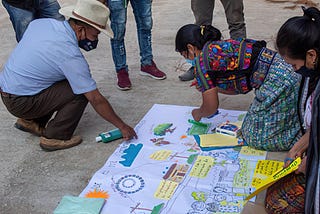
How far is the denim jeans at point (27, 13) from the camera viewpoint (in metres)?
3.02

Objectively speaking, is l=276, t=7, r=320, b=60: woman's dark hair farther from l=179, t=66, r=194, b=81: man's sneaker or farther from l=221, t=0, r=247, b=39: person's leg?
l=179, t=66, r=194, b=81: man's sneaker

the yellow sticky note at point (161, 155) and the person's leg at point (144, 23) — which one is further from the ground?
the person's leg at point (144, 23)

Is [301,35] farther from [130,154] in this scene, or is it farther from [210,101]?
[130,154]

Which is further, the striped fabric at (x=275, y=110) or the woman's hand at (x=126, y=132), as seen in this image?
the woman's hand at (x=126, y=132)

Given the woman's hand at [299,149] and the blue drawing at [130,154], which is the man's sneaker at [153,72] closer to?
the blue drawing at [130,154]

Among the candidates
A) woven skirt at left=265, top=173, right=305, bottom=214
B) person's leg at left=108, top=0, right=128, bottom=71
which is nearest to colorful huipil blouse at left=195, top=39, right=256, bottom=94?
woven skirt at left=265, top=173, right=305, bottom=214

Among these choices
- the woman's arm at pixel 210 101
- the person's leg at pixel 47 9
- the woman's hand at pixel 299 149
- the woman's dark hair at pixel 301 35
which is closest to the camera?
the woman's dark hair at pixel 301 35

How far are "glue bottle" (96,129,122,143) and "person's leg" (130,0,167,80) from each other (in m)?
0.95

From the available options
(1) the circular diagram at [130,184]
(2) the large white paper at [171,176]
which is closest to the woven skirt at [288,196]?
(2) the large white paper at [171,176]

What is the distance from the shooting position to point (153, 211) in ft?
6.41

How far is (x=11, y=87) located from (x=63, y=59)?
39 centimetres

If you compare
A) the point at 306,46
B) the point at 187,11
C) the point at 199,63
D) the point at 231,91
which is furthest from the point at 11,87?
the point at 187,11

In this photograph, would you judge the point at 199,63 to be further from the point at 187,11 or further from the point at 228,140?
the point at 187,11

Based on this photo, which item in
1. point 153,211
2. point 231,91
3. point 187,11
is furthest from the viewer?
point 187,11
